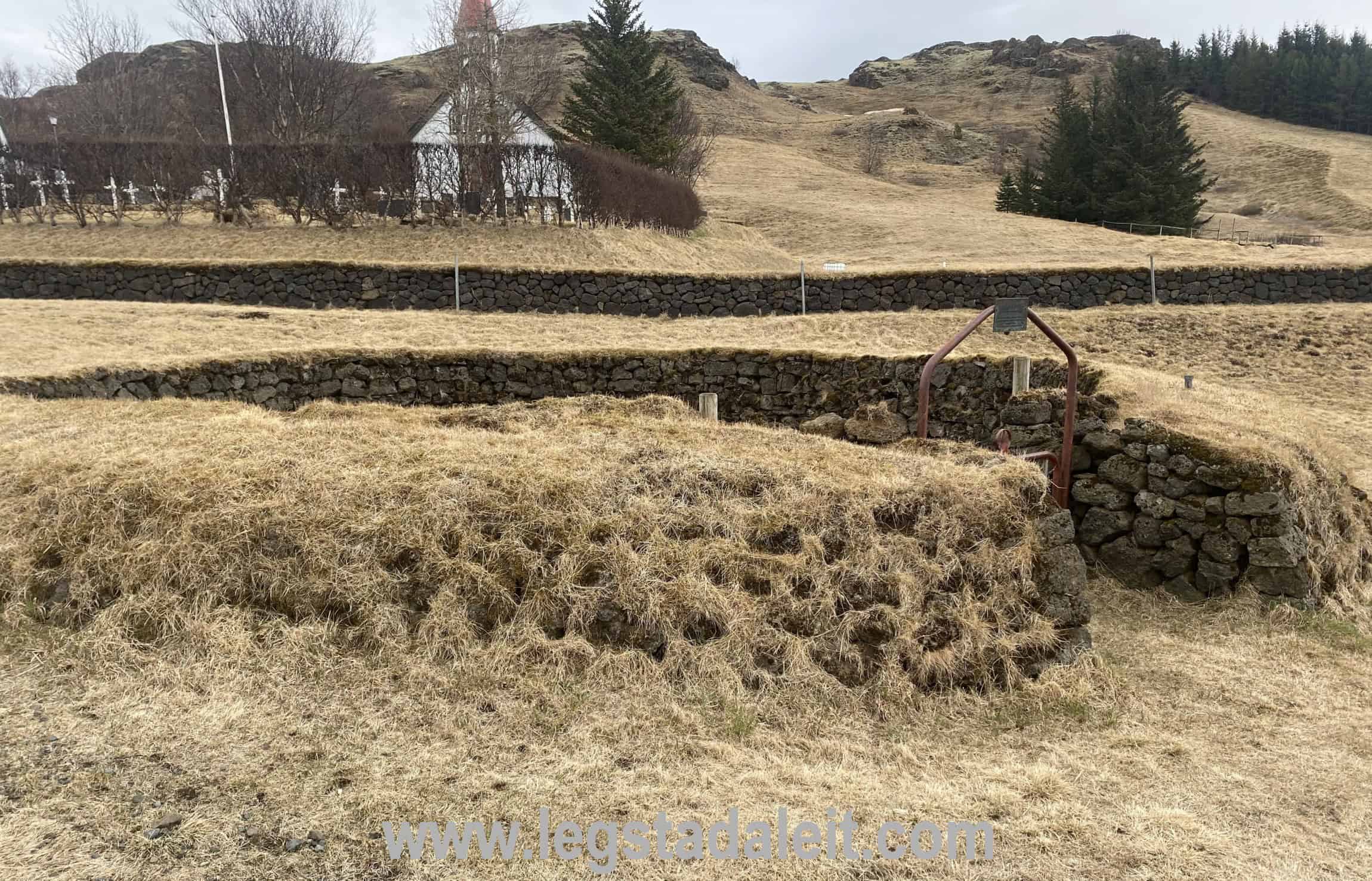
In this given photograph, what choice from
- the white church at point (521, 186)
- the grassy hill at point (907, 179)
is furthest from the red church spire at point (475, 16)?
the white church at point (521, 186)

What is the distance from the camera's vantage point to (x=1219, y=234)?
34.0m

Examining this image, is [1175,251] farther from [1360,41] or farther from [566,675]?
[1360,41]

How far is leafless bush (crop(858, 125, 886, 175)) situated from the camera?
181 ft

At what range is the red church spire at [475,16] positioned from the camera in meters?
30.7

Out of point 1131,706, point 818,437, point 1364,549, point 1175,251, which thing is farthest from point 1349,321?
point 1131,706

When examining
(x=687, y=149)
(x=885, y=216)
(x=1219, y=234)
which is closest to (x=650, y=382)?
(x=885, y=216)

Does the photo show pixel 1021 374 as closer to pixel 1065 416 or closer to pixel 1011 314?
pixel 1065 416

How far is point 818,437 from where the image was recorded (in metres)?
7.48

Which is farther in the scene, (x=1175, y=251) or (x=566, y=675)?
(x=1175, y=251)

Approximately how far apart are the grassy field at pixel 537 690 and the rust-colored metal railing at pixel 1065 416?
572 mm

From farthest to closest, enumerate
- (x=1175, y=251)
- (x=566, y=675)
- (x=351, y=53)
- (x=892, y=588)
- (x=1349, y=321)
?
(x=351, y=53) → (x=1175, y=251) → (x=1349, y=321) → (x=892, y=588) → (x=566, y=675)

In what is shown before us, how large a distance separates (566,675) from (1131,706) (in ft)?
10.8

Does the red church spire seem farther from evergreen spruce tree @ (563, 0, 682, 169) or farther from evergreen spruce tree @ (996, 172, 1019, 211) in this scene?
evergreen spruce tree @ (996, 172, 1019, 211)

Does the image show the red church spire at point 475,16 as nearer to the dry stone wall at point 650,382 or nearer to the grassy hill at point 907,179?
the grassy hill at point 907,179
